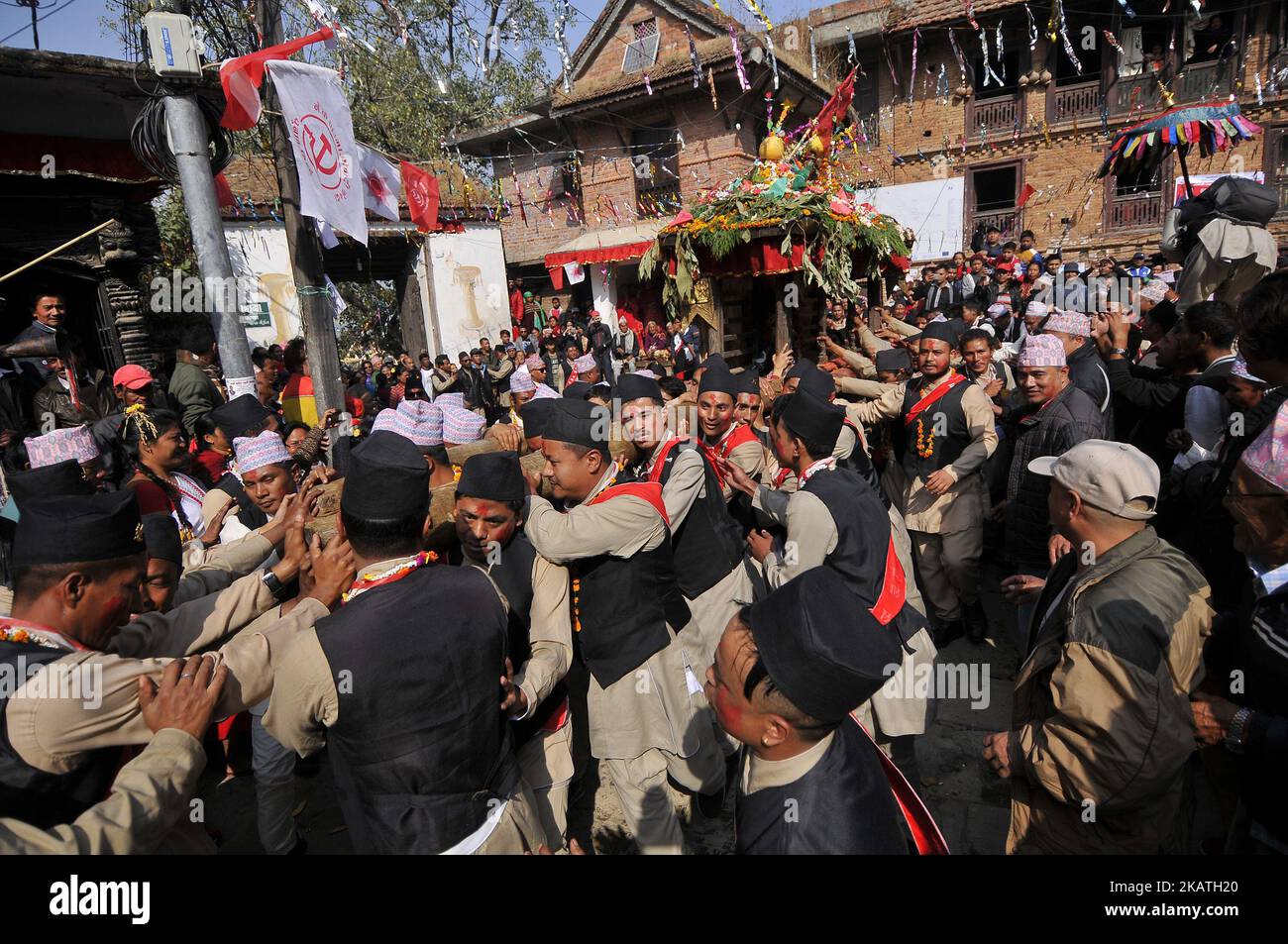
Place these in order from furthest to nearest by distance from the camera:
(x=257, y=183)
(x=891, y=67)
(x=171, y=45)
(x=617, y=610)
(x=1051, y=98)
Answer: (x=891, y=67), (x=1051, y=98), (x=257, y=183), (x=171, y=45), (x=617, y=610)

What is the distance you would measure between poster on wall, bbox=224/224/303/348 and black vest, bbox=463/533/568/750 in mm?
12959

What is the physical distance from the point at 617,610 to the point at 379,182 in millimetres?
7105

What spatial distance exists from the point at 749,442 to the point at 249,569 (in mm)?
2954

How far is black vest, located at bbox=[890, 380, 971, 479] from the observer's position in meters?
4.62

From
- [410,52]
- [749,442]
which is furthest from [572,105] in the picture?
[749,442]

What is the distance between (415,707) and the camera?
6.26 ft

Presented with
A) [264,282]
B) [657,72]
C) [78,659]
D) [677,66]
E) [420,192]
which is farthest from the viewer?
[657,72]

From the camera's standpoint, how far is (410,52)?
1766 cm

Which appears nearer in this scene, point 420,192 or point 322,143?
point 322,143

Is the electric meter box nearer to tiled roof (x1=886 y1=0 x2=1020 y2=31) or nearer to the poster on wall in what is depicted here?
the poster on wall

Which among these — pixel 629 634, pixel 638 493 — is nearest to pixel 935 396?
pixel 638 493

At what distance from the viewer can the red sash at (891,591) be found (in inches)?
122

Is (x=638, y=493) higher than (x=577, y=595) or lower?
higher

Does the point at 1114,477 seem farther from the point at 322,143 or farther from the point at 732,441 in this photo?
the point at 322,143
